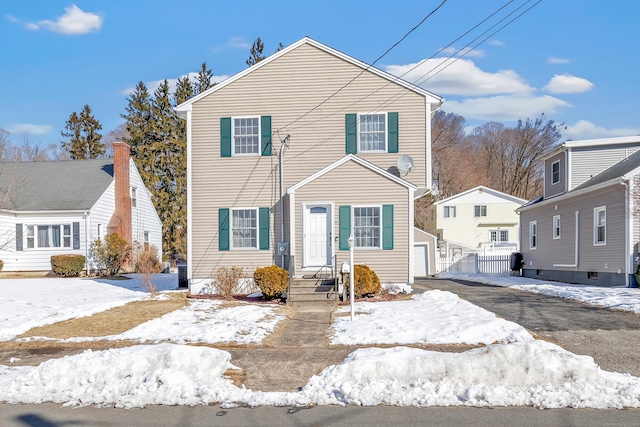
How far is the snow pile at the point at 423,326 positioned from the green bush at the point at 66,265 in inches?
665

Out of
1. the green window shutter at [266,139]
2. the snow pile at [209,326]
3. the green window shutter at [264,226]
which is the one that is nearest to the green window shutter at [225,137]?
the green window shutter at [266,139]

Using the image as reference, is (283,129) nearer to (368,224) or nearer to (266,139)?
(266,139)

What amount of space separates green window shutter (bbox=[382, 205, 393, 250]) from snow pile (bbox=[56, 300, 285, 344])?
4.45 meters

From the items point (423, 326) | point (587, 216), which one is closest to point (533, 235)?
point (587, 216)

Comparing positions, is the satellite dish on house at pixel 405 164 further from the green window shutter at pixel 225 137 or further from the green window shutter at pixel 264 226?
the green window shutter at pixel 225 137

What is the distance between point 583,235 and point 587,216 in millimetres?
820

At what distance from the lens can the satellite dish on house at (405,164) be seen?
1636 centimetres

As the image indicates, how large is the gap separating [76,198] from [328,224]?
16.3m

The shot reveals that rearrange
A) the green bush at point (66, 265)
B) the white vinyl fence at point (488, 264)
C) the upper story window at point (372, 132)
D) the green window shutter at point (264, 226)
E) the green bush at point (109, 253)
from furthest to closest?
the white vinyl fence at point (488, 264) < the green bush at point (109, 253) < the green bush at point (66, 265) < the upper story window at point (372, 132) < the green window shutter at point (264, 226)

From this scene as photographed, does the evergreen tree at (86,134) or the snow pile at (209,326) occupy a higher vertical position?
the evergreen tree at (86,134)

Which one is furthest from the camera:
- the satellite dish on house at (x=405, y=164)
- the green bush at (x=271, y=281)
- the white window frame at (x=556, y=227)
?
the white window frame at (x=556, y=227)

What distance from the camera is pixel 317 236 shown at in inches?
639

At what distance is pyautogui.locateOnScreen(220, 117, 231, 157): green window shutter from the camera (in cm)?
1720

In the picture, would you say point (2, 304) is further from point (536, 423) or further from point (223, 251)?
point (536, 423)
